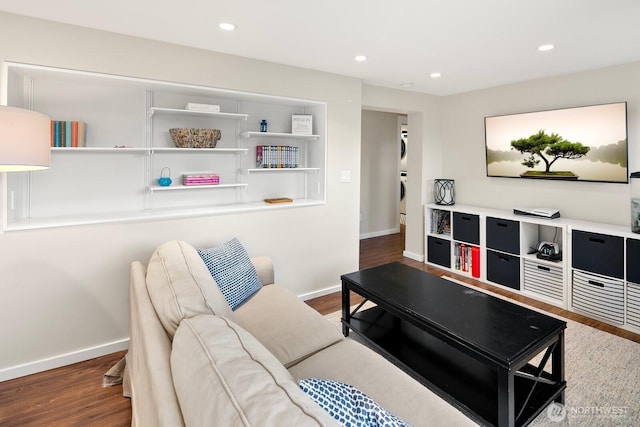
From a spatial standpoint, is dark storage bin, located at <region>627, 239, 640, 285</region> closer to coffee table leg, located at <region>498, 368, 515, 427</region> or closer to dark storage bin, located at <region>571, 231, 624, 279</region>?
dark storage bin, located at <region>571, 231, 624, 279</region>

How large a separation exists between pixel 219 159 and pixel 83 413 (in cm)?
212

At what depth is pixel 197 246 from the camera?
9.37 ft

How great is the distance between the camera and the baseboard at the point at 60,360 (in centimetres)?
224

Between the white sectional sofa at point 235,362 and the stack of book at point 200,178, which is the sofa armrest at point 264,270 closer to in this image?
the white sectional sofa at point 235,362

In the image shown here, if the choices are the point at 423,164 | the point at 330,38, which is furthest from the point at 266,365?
the point at 423,164

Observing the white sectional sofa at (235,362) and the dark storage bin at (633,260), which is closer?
the white sectional sofa at (235,362)

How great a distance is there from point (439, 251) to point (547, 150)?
5.55 ft

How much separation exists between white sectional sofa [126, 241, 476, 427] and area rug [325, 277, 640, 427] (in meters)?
1.02

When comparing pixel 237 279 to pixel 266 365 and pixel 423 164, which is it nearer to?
pixel 266 365

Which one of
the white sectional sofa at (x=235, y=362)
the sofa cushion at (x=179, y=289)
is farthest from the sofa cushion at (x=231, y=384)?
the sofa cushion at (x=179, y=289)

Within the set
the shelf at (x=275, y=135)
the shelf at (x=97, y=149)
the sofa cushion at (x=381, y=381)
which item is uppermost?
the shelf at (x=275, y=135)

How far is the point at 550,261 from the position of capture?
3.44 meters

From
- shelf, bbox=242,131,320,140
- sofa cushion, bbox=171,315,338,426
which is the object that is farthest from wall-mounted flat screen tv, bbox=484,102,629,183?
sofa cushion, bbox=171,315,338,426

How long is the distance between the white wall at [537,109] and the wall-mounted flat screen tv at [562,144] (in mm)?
97
